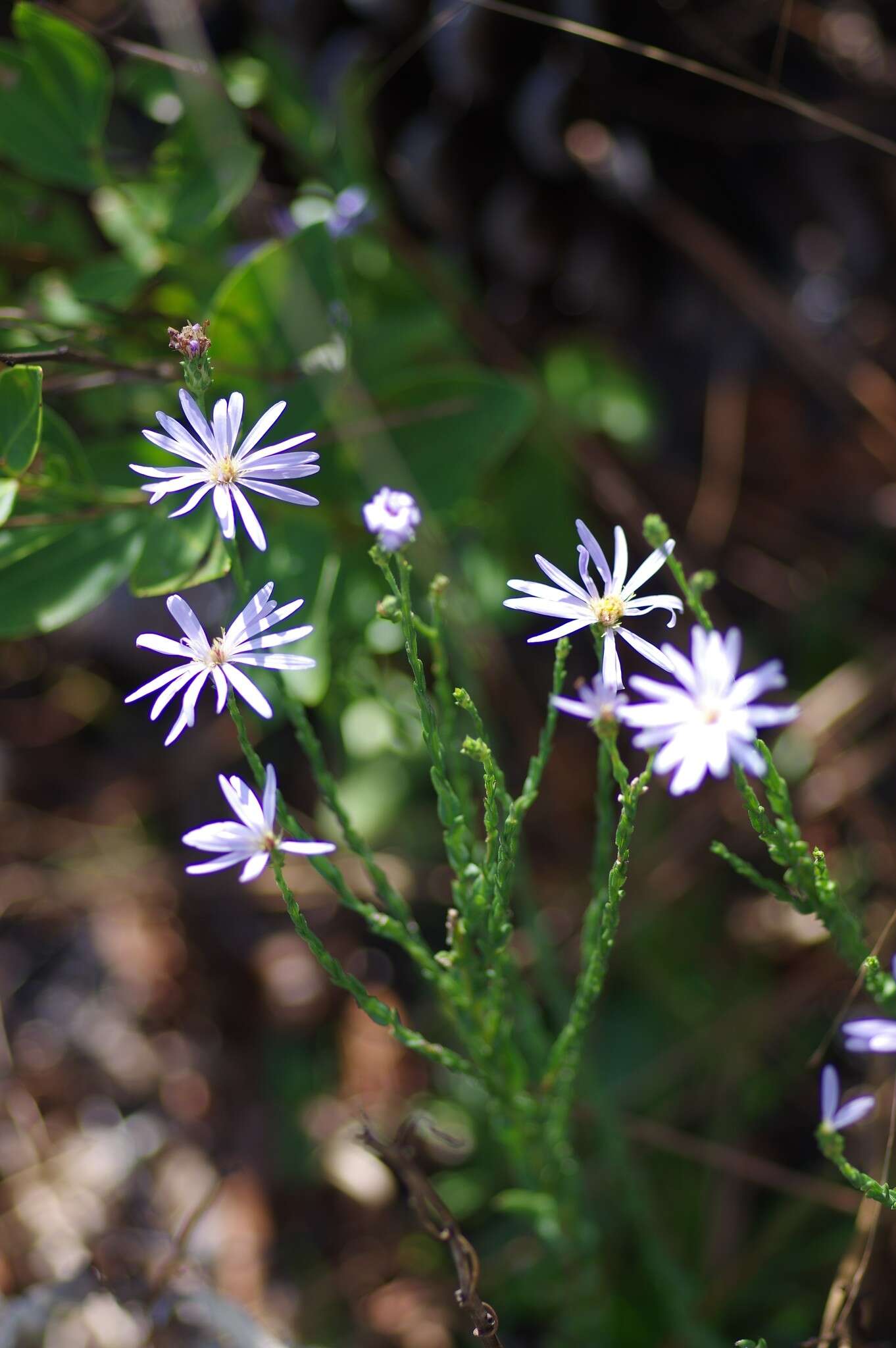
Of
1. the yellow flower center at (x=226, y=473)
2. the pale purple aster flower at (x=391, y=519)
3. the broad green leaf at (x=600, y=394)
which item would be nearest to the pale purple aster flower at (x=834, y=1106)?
the pale purple aster flower at (x=391, y=519)

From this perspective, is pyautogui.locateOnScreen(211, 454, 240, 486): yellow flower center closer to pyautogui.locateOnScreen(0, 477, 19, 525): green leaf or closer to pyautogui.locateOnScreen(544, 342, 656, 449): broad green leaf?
pyautogui.locateOnScreen(0, 477, 19, 525): green leaf

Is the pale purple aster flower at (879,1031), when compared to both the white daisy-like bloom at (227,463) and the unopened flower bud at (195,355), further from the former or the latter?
the unopened flower bud at (195,355)

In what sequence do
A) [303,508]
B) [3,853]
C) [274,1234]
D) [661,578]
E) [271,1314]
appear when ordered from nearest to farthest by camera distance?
[303,508] → [271,1314] → [274,1234] → [661,578] → [3,853]

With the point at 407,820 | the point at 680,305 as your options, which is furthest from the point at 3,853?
the point at 680,305

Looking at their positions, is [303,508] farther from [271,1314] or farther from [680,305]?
[271,1314]

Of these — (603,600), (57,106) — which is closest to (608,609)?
(603,600)

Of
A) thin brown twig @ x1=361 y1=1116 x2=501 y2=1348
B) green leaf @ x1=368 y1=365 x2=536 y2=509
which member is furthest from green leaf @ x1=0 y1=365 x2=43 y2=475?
thin brown twig @ x1=361 y1=1116 x2=501 y2=1348

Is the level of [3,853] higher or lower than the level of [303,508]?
higher
